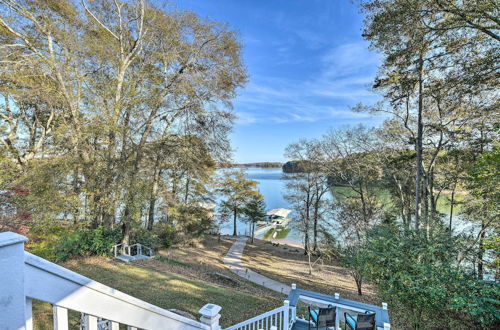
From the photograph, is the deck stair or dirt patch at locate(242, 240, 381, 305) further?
dirt patch at locate(242, 240, 381, 305)

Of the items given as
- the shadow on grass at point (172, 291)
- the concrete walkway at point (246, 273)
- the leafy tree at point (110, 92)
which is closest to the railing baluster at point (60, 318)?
the shadow on grass at point (172, 291)

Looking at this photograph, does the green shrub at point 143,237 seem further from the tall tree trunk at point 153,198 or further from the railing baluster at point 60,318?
the railing baluster at point 60,318

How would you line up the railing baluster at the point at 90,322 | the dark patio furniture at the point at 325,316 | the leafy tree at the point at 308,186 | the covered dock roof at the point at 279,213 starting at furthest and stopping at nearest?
the covered dock roof at the point at 279,213, the leafy tree at the point at 308,186, the dark patio furniture at the point at 325,316, the railing baluster at the point at 90,322

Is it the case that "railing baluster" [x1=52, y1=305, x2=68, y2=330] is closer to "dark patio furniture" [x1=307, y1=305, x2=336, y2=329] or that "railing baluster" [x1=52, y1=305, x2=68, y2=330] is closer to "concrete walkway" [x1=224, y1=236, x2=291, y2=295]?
"dark patio furniture" [x1=307, y1=305, x2=336, y2=329]

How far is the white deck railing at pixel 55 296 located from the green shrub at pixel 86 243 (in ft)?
31.0

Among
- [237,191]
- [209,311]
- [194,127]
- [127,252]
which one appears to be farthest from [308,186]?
[209,311]

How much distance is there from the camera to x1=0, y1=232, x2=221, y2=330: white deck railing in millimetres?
908

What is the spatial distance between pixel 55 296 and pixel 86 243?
11.1 m

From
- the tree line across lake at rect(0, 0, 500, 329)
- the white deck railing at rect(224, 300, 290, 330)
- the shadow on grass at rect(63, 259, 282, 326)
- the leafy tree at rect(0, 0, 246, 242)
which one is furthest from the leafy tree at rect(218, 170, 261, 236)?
the white deck railing at rect(224, 300, 290, 330)

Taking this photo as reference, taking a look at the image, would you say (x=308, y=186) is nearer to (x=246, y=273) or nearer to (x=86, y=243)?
(x=246, y=273)

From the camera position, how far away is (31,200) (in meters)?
7.38

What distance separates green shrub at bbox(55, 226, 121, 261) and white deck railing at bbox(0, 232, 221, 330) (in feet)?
31.0

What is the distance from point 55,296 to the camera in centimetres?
110

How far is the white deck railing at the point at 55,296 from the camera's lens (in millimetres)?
908
